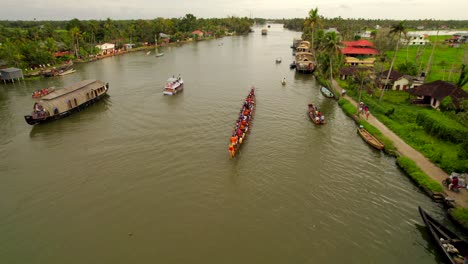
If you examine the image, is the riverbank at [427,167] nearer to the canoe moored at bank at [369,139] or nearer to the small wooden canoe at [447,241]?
the canoe moored at bank at [369,139]

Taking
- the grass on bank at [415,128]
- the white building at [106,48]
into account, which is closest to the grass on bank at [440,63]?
the grass on bank at [415,128]

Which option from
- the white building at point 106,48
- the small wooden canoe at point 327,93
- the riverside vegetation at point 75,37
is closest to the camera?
the small wooden canoe at point 327,93

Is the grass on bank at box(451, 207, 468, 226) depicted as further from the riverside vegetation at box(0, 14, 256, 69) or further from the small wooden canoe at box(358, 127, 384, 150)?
the riverside vegetation at box(0, 14, 256, 69)

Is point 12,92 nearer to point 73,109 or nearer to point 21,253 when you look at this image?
point 73,109

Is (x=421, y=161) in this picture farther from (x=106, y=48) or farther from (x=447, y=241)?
→ (x=106, y=48)

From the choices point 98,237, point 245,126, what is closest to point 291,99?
point 245,126

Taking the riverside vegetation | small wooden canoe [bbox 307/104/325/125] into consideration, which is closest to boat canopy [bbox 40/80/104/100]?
the riverside vegetation

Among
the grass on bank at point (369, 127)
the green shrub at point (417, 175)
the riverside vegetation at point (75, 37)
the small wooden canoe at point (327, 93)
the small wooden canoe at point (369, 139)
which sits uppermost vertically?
the riverside vegetation at point (75, 37)
